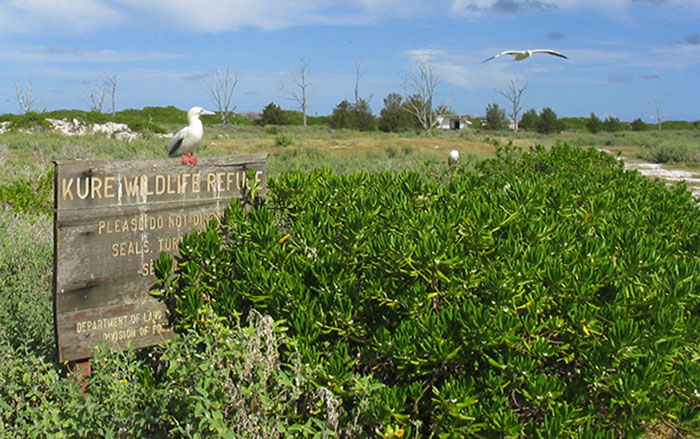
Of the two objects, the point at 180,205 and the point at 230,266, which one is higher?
the point at 180,205

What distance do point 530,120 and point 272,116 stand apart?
2688cm

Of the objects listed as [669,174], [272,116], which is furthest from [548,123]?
[669,174]

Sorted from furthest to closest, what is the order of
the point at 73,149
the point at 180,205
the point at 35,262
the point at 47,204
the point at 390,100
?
1. the point at 390,100
2. the point at 73,149
3. the point at 47,204
4. the point at 35,262
5. the point at 180,205

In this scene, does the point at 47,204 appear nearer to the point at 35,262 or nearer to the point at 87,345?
the point at 35,262

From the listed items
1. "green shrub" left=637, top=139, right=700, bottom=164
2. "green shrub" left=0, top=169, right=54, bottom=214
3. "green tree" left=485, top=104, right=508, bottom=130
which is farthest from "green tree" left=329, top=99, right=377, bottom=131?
"green shrub" left=0, top=169, right=54, bottom=214

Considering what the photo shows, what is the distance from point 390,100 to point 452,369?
2583 inches

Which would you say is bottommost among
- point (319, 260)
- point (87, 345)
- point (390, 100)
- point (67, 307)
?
point (87, 345)

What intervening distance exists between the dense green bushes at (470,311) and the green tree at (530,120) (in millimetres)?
63693

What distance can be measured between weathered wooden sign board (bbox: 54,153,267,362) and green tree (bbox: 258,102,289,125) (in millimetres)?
59790

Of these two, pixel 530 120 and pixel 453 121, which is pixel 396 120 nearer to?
pixel 530 120

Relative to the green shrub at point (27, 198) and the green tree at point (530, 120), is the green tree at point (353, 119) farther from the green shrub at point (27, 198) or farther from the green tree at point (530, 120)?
the green shrub at point (27, 198)

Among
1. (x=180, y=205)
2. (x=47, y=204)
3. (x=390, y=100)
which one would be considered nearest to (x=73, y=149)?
(x=47, y=204)

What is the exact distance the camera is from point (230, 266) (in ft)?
11.4

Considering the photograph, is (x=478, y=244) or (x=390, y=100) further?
(x=390, y=100)
